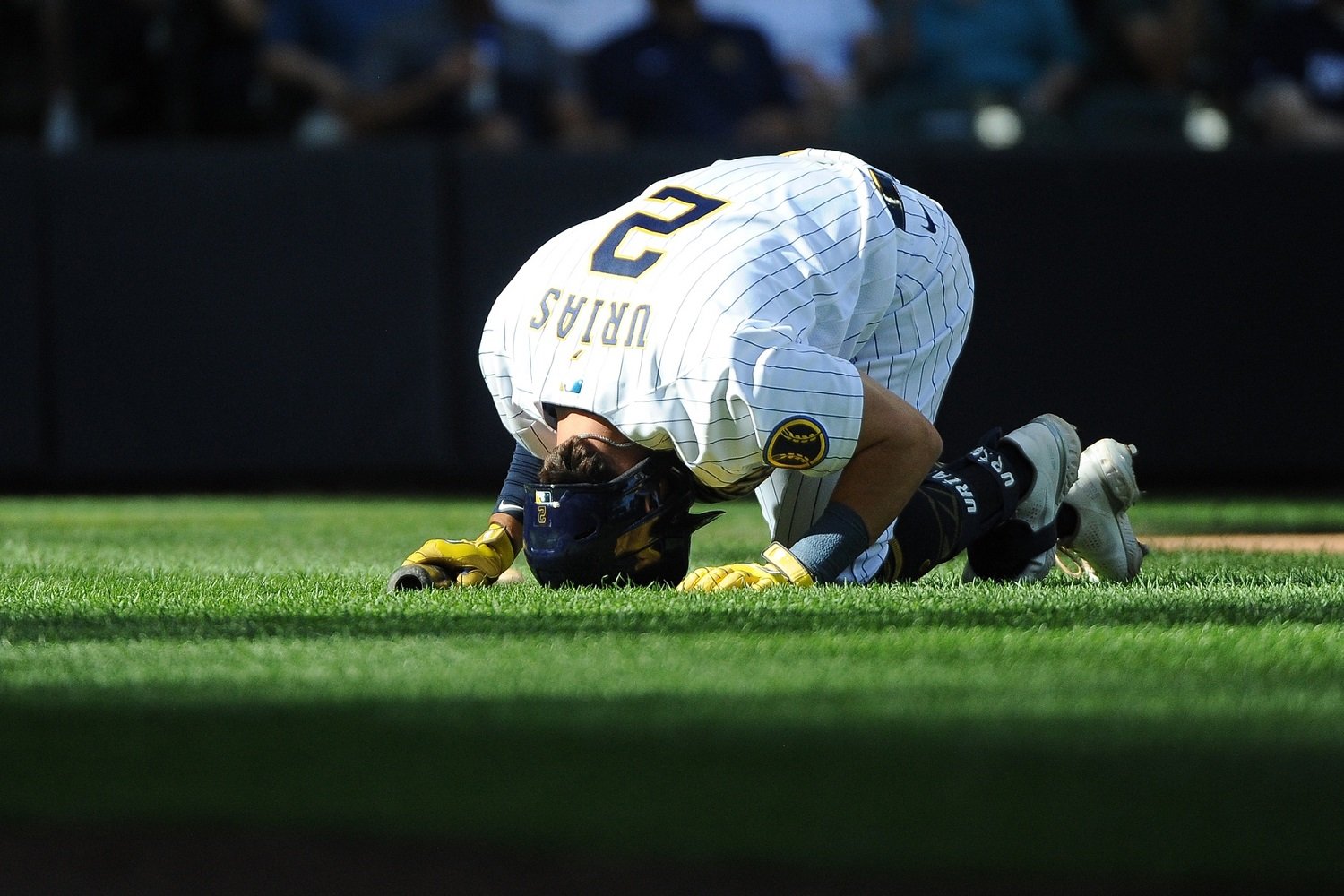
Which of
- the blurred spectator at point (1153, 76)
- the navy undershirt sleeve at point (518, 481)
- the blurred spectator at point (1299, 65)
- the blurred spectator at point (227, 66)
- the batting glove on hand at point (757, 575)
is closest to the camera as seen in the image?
the batting glove on hand at point (757, 575)

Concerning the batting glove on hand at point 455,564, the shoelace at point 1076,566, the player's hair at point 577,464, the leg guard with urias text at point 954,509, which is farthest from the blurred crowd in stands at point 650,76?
the player's hair at point 577,464

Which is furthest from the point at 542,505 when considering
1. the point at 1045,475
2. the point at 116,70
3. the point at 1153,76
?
the point at 1153,76

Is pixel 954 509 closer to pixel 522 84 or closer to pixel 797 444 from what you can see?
pixel 797 444

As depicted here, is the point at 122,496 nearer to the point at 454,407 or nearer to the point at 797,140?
the point at 454,407

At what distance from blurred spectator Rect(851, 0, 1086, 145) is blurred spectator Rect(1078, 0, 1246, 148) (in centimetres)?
14

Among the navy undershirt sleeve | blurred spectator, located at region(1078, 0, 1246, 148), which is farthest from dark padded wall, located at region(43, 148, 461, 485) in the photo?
the navy undershirt sleeve

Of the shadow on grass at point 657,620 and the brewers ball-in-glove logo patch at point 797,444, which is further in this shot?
the brewers ball-in-glove logo patch at point 797,444

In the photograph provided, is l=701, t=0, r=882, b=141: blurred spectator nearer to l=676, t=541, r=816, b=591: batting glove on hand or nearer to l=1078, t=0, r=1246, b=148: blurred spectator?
l=1078, t=0, r=1246, b=148: blurred spectator

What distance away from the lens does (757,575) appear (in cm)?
306

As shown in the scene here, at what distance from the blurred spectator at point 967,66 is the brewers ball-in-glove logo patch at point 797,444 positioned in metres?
4.65

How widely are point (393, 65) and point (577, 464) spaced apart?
4.60 m

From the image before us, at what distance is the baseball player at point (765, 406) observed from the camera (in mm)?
2869

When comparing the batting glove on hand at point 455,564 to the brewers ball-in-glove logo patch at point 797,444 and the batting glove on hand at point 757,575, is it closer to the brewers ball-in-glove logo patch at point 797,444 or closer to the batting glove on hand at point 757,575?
the batting glove on hand at point 757,575

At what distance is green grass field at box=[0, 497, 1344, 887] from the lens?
1.53 m
